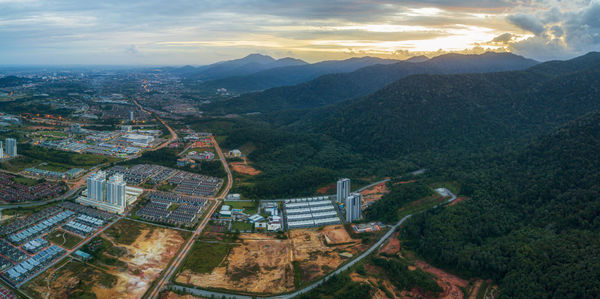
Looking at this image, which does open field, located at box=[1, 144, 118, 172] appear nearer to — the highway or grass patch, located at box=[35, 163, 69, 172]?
grass patch, located at box=[35, 163, 69, 172]

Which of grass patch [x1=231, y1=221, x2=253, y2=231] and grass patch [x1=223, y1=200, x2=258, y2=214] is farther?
grass patch [x1=223, y1=200, x2=258, y2=214]

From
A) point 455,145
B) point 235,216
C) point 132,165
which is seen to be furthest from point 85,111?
point 455,145

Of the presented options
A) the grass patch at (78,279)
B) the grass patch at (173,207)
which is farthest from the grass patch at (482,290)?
the grass patch at (173,207)

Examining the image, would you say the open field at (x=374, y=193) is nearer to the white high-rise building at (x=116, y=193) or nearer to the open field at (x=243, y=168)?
the open field at (x=243, y=168)

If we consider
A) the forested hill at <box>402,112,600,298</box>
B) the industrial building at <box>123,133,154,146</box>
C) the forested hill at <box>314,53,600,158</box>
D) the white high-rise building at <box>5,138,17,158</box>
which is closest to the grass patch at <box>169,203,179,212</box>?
the forested hill at <box>402,112,600,298</box>

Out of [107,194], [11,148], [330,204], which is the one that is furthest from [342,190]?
[11,148]

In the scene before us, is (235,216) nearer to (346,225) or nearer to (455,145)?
(346,225)

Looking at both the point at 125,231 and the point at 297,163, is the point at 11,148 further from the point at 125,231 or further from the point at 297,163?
the point at 297,163
